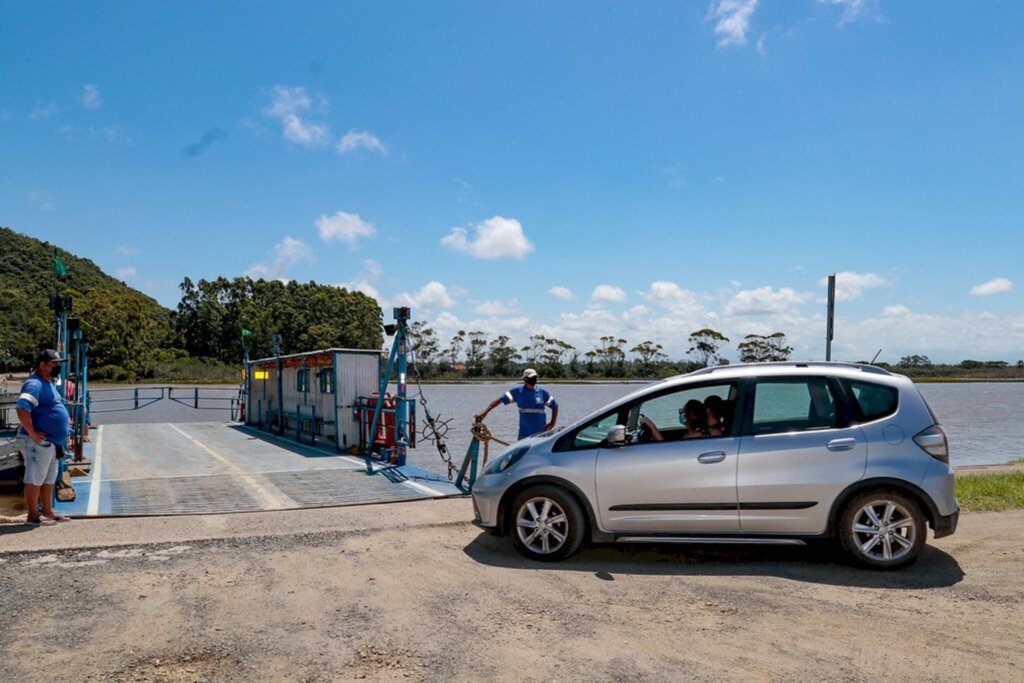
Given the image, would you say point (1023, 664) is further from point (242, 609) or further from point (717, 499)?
point (242, 609)

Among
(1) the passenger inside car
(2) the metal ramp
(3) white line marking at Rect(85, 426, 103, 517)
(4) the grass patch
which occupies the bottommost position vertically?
(4) the grass patch

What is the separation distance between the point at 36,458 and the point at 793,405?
7.37 m

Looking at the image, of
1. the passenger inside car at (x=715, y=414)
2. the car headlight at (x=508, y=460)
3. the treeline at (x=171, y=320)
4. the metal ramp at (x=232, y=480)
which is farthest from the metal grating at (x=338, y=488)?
the treeline at (x=171, y=320)

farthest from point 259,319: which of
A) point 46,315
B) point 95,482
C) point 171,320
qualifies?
point 95,482

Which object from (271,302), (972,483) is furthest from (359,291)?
(972,483)

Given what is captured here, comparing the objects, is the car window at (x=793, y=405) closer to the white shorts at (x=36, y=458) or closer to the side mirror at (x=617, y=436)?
the side mirror at (x=617, y=436)

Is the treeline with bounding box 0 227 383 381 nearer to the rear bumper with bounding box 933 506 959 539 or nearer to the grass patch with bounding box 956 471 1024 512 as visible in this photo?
the grass patch with bounding box 956 471 1024 512

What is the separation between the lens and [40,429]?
7590mm

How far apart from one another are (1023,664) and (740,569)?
7.48 ft

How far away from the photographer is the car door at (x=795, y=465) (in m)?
6.06

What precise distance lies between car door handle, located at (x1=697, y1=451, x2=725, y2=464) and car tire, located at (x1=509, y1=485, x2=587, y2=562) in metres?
1.10

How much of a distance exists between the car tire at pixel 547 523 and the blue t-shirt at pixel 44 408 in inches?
190

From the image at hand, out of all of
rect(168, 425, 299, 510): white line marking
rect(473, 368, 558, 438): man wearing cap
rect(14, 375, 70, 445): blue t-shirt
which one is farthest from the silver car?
rect(14, 375, 70, 445): blue t-shirt

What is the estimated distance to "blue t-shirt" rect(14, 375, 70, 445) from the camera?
7.55 metres
